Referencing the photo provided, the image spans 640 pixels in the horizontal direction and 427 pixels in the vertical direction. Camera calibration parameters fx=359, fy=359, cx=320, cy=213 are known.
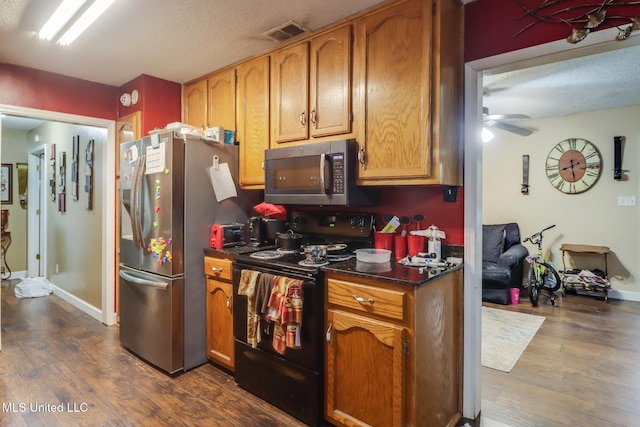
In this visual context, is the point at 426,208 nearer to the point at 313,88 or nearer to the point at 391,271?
the point at 391,271

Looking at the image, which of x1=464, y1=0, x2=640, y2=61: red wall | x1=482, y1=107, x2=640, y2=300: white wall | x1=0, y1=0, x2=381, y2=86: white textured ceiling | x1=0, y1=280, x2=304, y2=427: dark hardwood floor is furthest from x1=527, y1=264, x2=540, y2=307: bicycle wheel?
x1=0, y1=0, x2=381, y2=86: white textured ceiling

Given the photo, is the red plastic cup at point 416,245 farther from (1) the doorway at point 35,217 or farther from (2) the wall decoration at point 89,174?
(1) the doorway at point 35,217

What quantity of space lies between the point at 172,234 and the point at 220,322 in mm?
691

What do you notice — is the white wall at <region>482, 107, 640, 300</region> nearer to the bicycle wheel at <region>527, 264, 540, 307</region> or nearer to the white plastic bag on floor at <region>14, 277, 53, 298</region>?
the bicycle wheel at <region>527, 264, 540, 307</region>

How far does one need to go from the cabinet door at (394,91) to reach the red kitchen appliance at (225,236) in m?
1.08

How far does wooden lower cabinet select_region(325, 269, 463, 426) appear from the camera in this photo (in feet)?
5.25

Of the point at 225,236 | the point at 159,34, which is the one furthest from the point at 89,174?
the point at 225,236

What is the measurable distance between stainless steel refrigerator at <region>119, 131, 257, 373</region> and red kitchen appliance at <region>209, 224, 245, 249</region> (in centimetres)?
6

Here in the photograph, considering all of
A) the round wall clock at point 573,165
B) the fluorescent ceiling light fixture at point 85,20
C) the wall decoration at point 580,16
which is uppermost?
the fluorescent ceiling light fixture at point 85,20

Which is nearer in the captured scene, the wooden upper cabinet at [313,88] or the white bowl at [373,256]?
the white bowl at [373,256]

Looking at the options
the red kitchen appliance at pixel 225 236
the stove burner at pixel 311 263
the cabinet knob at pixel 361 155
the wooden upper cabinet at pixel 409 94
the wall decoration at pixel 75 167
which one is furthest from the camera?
the wall decoration at pixel 75 167

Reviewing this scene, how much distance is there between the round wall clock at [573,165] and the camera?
15.2ft

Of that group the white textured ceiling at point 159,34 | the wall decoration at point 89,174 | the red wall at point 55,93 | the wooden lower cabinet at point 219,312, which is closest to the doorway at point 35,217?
the wall decoration at point 89,174

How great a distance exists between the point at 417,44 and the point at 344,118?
1.81 feet
